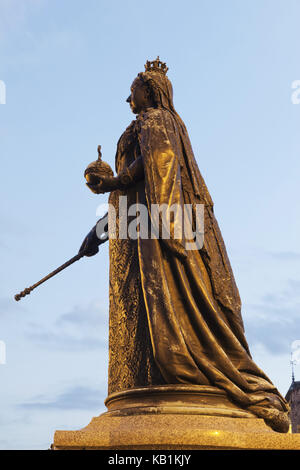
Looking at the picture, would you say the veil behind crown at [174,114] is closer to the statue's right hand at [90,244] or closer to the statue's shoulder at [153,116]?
the statue's shoulder at [153,116]

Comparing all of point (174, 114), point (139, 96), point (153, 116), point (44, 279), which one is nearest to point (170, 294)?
point (44, 279)

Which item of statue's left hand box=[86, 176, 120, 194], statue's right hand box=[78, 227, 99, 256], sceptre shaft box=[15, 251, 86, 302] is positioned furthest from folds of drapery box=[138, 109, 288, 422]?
sceptre shaft box=[15, 251, 86, 302]

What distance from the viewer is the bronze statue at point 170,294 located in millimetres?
6062

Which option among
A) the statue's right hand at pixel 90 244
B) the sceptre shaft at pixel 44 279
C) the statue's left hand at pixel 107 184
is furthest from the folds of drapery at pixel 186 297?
the sceptre shaft at pixel 44 279

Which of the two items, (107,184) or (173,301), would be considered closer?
(173,301)

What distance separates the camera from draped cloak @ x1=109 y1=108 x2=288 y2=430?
6.05 m

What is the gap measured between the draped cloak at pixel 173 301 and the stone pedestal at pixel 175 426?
7.0 inches

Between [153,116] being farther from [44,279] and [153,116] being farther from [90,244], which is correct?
[44,279]

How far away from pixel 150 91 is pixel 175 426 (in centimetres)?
429

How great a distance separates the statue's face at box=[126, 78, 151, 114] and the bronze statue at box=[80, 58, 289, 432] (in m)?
0.07

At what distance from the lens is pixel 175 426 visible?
526cm

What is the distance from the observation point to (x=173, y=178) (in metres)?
6.87
